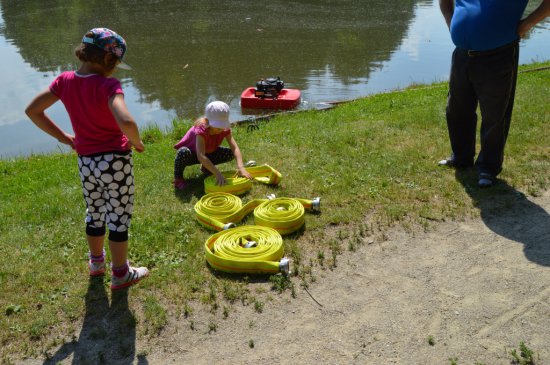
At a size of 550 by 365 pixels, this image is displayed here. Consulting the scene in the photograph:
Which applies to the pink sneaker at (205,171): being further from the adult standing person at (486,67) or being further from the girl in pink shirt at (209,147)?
the adult standing person at (486,67)

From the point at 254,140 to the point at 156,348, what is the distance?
437 centimetres

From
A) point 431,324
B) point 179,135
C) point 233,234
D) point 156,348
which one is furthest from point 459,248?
point 179,135

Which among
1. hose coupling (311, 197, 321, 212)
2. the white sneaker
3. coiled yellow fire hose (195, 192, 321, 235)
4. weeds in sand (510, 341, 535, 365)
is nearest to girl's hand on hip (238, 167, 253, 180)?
coiled yellow fire hose (195, 192, 321, 235)

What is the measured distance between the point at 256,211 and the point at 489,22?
2729 millimetres

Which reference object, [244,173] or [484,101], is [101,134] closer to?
[244,173]

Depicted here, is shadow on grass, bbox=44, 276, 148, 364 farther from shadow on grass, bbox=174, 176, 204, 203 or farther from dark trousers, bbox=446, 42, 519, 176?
dark trousers, bbox=446, 42, 519, 176

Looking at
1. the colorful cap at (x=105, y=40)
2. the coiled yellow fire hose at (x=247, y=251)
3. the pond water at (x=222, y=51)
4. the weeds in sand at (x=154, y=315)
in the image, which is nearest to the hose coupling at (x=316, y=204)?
the coiled yellow fire hose at (x=247, y=251)

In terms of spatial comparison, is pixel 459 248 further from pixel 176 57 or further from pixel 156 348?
pixel 176 57

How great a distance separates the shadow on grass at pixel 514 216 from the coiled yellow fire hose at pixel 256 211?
5.09ft

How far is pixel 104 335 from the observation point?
11.0 ft

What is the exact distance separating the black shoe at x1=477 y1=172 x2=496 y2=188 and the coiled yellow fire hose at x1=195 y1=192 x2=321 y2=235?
1.67 meters

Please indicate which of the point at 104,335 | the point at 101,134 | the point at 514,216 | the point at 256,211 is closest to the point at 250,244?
the point at 256,211

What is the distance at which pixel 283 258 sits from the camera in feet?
13.3

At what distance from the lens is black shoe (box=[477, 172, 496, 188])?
5.20 metres
